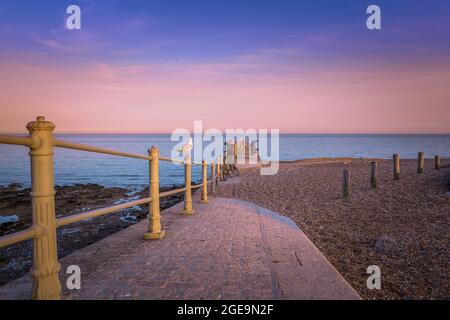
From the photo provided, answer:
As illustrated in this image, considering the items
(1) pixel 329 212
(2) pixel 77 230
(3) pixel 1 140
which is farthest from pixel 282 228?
(2) pixel 77 230

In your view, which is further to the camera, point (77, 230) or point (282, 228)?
point (77, 230)

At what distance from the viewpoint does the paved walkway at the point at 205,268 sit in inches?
132

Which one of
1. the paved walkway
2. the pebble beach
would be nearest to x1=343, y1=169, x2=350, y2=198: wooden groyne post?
the pebble beach

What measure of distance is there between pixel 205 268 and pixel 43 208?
1972mm

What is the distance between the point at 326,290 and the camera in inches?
135

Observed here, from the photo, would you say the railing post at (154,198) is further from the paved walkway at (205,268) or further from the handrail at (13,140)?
the handrail at (13,140)

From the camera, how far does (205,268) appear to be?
411 centimetres

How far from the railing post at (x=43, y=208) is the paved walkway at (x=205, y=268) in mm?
401

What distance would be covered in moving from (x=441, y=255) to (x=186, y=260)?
435 centimetres

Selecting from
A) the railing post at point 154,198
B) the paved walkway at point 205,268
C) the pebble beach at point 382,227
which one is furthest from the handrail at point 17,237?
the pebble beach at point 382,227

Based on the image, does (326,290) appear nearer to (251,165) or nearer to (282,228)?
(282,228)

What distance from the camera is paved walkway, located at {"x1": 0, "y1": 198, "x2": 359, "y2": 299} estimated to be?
11.0 feet

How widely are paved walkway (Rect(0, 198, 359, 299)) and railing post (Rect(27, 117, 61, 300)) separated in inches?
15.8

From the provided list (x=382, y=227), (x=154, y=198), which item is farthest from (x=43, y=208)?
(x=382, y=227)
